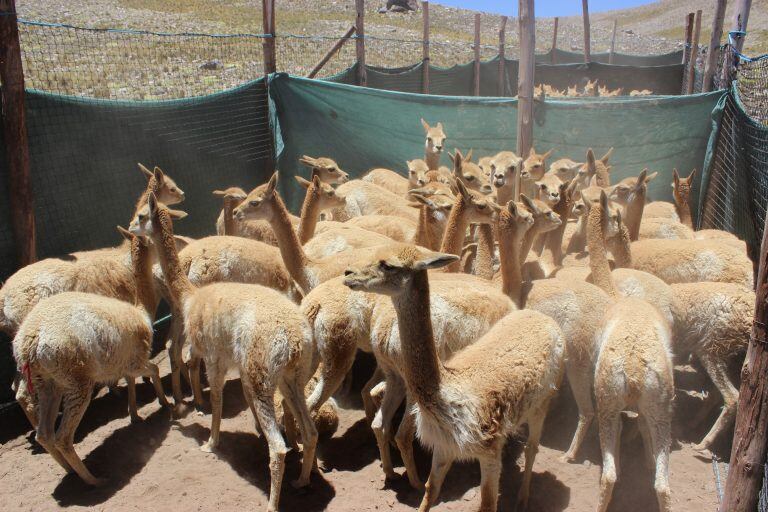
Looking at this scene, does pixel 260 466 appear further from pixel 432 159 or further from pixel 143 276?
pixel 432 159

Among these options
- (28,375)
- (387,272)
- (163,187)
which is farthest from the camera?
(163,187)

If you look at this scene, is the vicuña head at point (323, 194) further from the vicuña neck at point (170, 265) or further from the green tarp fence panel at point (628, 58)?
the green tarp fence panel at point (628, 58)

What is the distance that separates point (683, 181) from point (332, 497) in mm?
6009

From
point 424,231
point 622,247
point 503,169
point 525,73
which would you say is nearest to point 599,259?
point 622,247

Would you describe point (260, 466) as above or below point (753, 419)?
below

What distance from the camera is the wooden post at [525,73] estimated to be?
611 cm

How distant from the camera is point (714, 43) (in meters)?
9.28

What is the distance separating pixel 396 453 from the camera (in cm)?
488

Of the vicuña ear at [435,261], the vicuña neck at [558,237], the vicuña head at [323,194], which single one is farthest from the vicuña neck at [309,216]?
the vicuña ear at [435,261]

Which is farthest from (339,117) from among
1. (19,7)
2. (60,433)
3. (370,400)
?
(19,7)

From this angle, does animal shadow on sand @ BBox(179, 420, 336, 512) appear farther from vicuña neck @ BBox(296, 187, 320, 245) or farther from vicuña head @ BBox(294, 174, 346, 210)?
vicuña head @ BBox(294, 174, 346, 210)

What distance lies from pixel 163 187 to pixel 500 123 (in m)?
4.56

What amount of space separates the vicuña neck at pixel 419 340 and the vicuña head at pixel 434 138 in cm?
546

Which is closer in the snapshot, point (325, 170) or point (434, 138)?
point (325, 170)
